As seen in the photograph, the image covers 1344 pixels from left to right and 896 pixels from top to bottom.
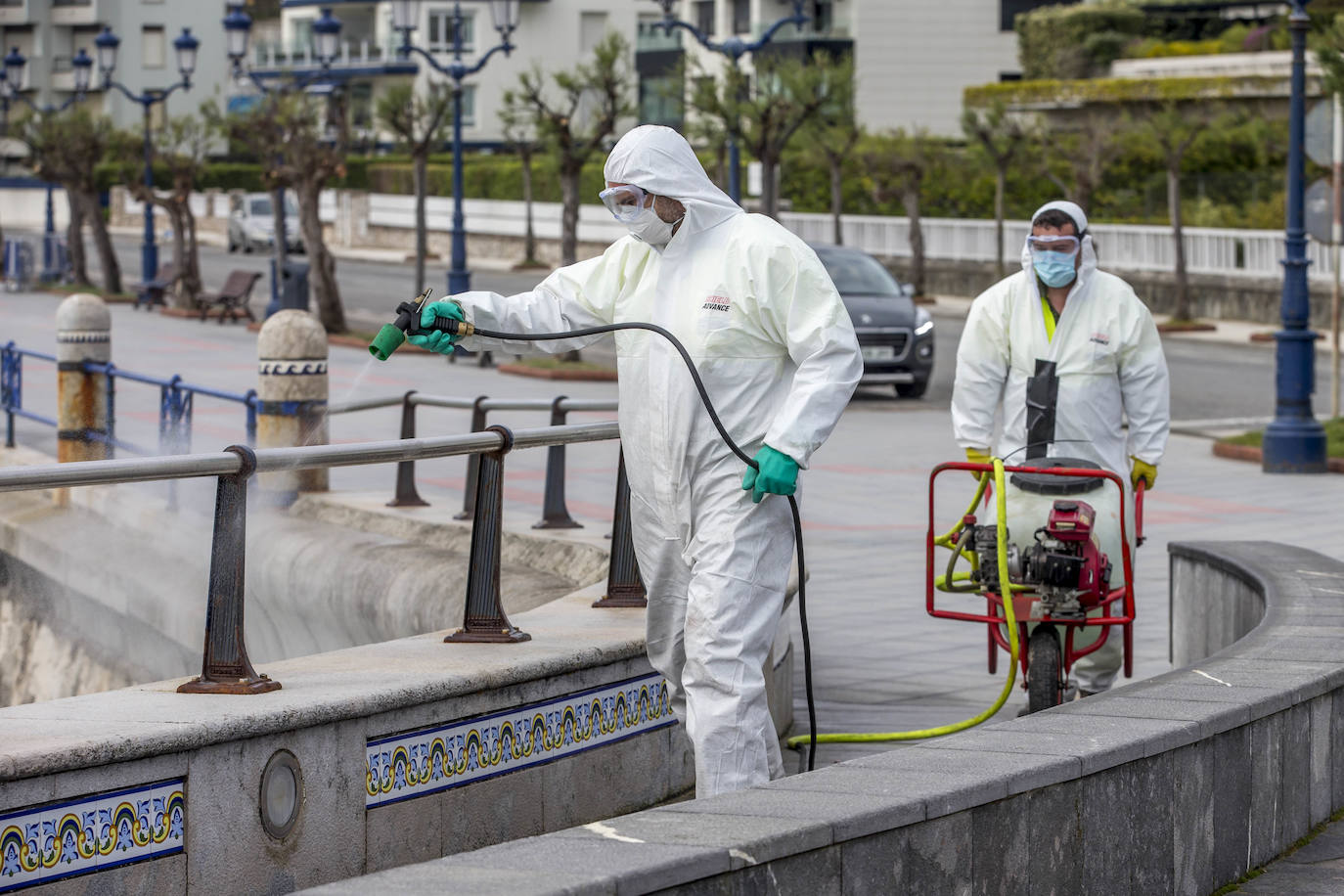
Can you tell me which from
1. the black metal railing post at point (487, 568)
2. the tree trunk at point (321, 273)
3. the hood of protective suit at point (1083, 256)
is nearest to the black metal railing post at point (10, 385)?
the black metal railing post at point (487, 568)

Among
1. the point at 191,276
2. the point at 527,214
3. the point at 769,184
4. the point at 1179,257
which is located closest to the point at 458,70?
the point at 769,184

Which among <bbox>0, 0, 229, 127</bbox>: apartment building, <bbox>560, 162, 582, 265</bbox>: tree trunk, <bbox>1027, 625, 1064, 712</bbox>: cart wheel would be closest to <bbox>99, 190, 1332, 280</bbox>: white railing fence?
<bbox>560, 162, 582, 265</bbox>: tree trunk

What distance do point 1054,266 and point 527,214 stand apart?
145ft

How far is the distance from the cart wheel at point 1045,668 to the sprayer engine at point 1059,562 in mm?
140

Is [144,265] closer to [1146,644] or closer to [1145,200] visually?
[1145,200]

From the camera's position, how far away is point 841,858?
365 centimetres

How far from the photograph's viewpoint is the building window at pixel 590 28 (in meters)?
76.2

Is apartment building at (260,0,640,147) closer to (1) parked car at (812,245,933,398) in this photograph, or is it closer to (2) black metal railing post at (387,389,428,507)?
(1) parked car at (812,245,933,398)

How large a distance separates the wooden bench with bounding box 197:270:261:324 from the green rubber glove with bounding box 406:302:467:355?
27654 mm

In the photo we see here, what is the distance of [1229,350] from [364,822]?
84.0 feet

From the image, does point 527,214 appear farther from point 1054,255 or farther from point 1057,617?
point 1057,617

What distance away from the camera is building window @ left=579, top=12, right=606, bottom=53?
76250 millimetres

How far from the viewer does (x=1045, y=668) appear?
21.3ft

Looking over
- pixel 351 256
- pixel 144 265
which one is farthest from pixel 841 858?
pixel 351 256
